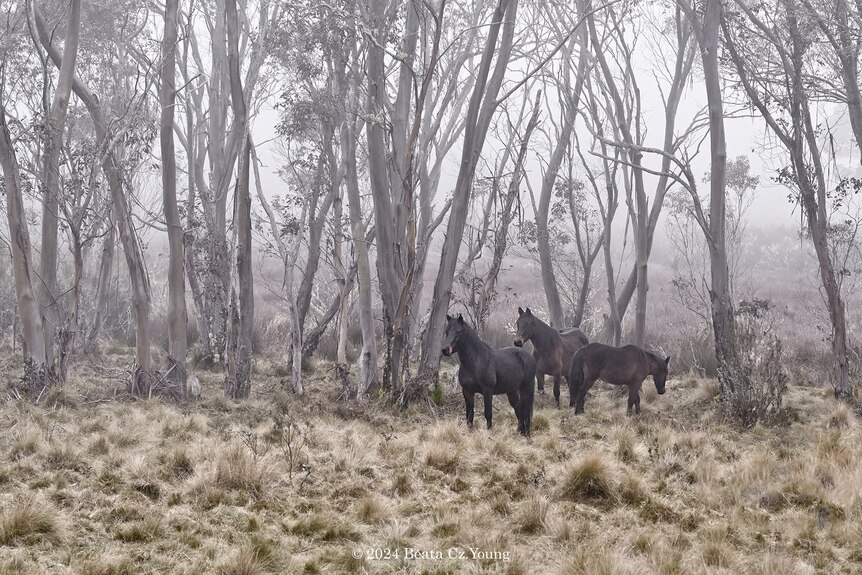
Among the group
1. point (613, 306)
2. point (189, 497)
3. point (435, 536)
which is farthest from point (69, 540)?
point (613, 306)

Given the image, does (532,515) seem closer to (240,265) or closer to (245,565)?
(245,565)

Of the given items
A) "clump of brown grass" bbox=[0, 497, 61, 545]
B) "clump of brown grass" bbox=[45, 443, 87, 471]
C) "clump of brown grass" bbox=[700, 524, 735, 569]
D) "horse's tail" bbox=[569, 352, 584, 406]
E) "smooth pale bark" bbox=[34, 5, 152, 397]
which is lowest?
"clump of brown grass" bbox=[700, 524, 735, 569]

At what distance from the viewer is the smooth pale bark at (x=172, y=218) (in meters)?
12.8

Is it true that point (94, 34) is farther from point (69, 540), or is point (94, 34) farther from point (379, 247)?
point (69, 540)

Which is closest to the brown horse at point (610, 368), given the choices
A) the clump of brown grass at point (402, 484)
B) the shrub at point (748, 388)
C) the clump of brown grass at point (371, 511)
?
the shrub at point (748, 388)

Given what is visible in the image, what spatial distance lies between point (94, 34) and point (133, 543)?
1658cm

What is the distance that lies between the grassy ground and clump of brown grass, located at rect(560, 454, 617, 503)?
0.04 feet

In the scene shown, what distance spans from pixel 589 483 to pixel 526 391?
2.93 meters

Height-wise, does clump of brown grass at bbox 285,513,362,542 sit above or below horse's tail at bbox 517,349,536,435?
below

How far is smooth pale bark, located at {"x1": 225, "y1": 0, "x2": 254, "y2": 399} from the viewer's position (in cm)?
1286

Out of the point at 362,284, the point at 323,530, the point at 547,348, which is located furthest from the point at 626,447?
the point at 362,284

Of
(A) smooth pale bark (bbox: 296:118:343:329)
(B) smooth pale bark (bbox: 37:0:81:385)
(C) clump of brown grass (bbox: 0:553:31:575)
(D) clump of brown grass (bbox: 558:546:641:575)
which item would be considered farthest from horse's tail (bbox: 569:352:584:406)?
(C) clump of brown grass (bbox: 0:553:31:575)

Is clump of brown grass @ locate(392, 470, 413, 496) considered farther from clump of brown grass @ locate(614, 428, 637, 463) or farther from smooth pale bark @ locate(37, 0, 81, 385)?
smooth pale bark @ locate(37, 0, 81, 385)

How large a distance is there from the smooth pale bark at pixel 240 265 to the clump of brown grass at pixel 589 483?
743 cm
